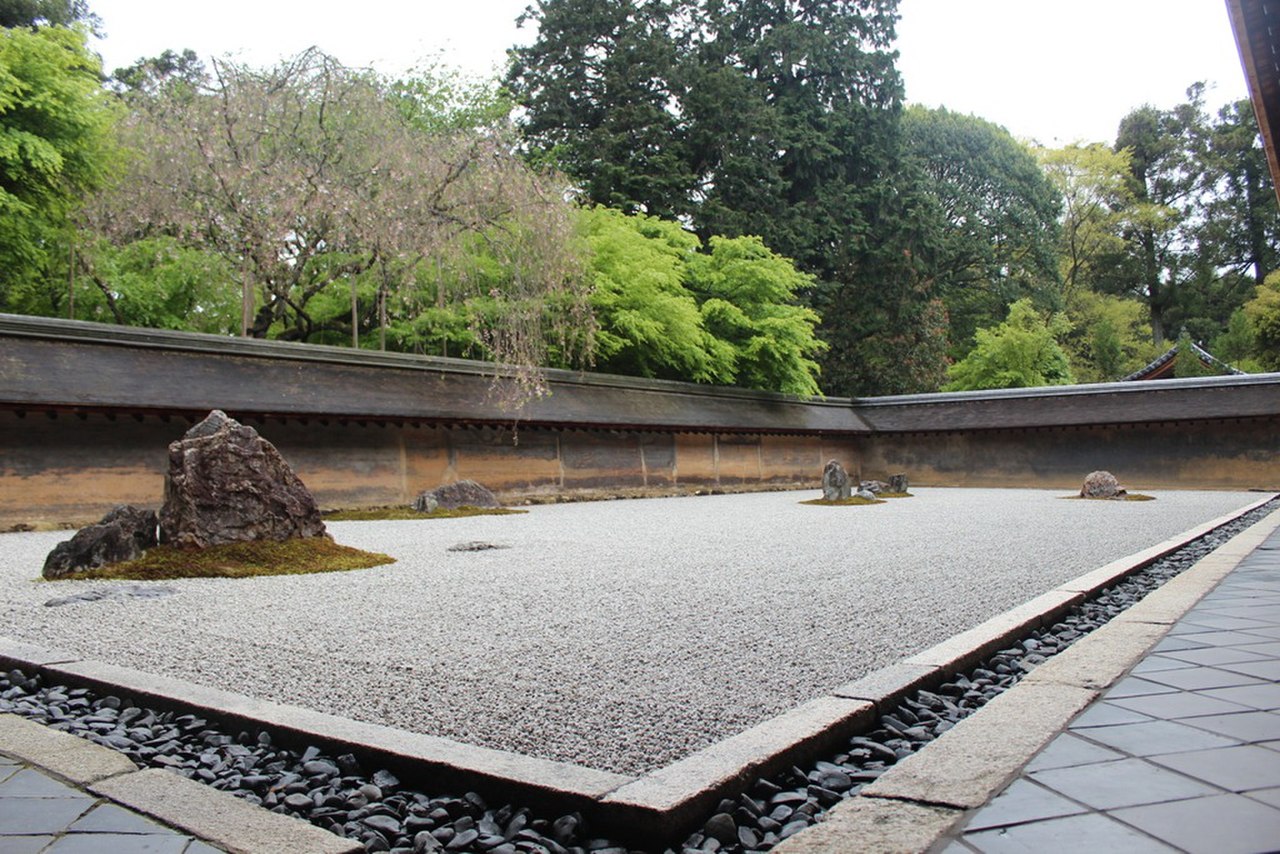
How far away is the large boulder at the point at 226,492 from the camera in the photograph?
238 inches

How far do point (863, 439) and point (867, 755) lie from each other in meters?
20.7

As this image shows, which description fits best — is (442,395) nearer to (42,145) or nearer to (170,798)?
(42,145)

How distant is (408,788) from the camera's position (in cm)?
211

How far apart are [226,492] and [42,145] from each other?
31.1 ft

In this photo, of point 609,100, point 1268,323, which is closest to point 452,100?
point 609,100

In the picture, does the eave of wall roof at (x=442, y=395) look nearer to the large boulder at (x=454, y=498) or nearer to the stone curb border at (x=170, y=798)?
the large boulder at (x=454, y=498)

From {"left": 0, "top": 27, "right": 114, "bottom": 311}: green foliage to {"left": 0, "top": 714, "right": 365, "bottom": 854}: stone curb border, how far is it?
1285 centimetres

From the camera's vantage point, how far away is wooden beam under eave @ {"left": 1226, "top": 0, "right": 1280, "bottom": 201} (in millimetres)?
3709

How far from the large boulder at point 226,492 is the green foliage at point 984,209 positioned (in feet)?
84.3

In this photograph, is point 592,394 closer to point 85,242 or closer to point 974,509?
point 974,509

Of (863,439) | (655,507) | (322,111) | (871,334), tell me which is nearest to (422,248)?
(322,111)

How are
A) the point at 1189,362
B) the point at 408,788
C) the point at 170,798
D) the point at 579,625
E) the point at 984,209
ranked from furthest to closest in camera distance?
the point at 984,209 → the point at 1189,362 → the point at 579,625 → the point at 408,788 → the point at 170,798

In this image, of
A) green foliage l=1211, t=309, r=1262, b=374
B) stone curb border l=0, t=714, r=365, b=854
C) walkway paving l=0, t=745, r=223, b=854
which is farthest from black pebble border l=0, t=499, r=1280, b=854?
green foliage l=1211, t=309, r=1262, b=374

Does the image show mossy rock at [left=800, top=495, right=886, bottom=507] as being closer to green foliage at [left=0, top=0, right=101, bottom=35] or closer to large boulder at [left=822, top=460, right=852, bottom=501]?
large boulder at [left=822, top=460, right=852, bottom=501]
